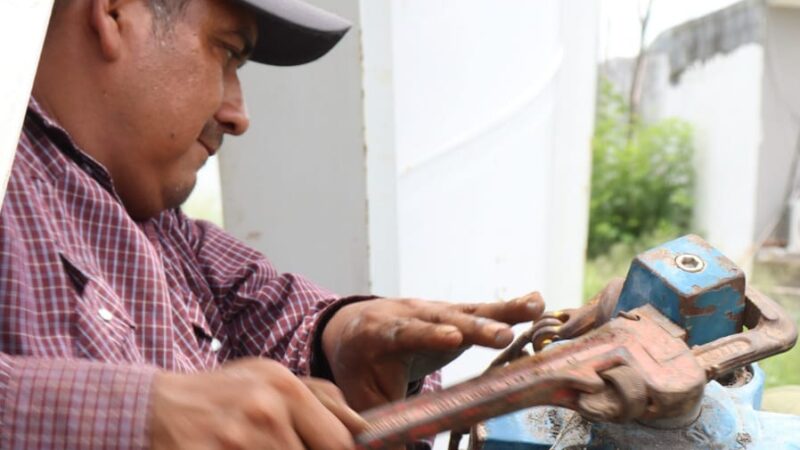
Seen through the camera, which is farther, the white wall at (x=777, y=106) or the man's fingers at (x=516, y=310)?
the white wall at (x=777, y=106)

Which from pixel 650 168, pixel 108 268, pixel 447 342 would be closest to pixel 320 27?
pixel 108 268

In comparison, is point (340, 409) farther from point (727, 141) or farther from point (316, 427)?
point (727, 141)

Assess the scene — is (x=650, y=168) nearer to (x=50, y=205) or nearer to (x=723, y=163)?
(x=723, y=163)

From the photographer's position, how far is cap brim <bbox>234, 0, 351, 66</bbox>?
1235 millimetres

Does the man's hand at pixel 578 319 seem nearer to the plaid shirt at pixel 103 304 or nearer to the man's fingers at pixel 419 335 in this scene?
the man's fingers at pixel 419 335

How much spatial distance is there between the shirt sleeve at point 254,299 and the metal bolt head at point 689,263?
22.8 inches

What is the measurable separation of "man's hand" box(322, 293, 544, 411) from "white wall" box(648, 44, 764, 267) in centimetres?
498

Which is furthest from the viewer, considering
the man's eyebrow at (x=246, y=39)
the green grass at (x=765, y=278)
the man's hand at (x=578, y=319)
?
the green grass at (x=765, y=278)

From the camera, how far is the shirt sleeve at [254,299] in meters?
1.31

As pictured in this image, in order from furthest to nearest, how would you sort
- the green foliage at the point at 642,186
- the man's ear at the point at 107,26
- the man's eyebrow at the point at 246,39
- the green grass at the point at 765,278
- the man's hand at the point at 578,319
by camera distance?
the green foliage at the point at 642,186, the green grass at the point at 765,278, the man's eyebrow at the point at 246,39, the man's ear at the point at 107,26, the man's hand at the point at 578,319

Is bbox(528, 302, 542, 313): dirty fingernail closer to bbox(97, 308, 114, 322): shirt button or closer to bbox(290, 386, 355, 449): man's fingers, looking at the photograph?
bbox(290, 386, 355, 449): man's fingers

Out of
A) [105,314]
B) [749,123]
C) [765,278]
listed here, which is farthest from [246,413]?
[749,123]

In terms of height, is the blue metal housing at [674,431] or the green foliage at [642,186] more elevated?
the blue metal housing at [674,431]

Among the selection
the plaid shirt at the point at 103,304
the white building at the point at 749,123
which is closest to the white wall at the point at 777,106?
the white building at the point at 749,123
